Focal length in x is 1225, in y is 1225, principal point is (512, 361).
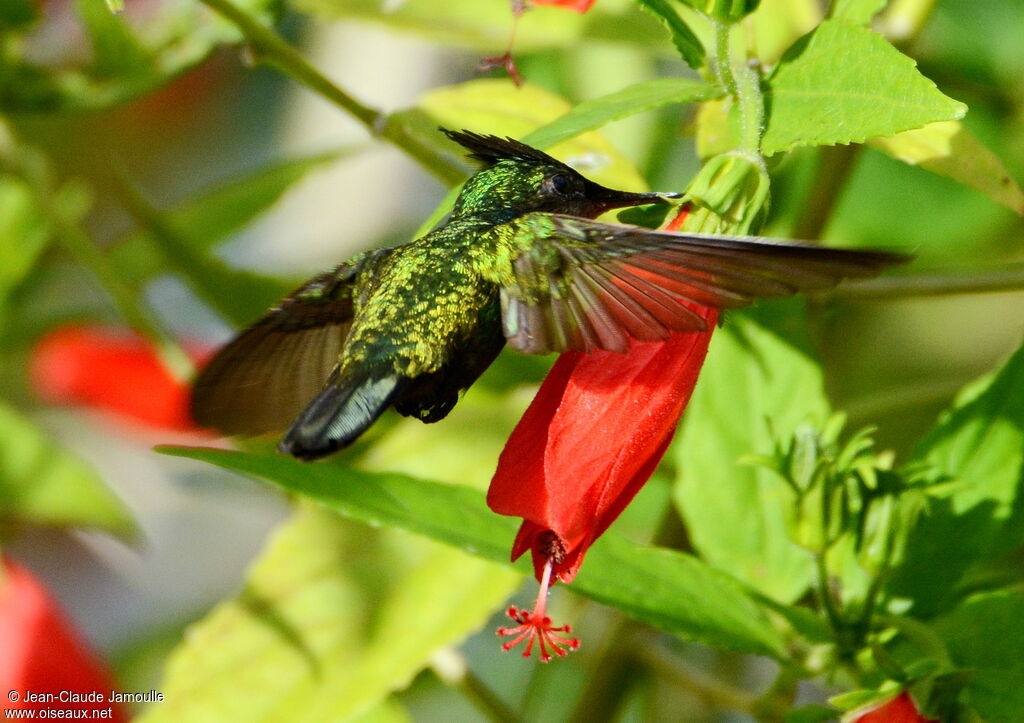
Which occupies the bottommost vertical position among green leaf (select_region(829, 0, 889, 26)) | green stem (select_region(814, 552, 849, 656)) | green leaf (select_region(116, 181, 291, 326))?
green leaf (select_region(116, 181, 291, 326))

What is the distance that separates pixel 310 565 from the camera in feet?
2.59

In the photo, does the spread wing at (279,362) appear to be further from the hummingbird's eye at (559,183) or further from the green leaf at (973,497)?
the green leaf at (973,497)

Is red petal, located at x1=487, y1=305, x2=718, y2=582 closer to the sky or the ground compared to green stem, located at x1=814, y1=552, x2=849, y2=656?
closer to the sky

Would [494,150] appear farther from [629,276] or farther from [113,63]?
[113,63]

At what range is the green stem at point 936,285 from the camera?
0.70 m

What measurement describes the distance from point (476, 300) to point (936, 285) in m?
0.31

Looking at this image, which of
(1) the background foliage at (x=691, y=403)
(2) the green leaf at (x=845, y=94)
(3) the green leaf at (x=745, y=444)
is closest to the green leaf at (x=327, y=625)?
(1) the background foliage at (x=691, y=403)

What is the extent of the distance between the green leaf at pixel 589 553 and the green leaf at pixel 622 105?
0.17m

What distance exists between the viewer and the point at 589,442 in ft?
1.59

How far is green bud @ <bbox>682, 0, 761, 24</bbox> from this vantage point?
525 millimetres

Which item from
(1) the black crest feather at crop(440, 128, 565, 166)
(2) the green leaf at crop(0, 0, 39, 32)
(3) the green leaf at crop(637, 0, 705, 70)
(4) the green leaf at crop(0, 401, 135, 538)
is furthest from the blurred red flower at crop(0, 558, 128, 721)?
(3) the green leaf at crop(637, 0, 705, 70)

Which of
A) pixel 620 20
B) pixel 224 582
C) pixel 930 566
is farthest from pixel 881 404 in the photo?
pixel 224 582

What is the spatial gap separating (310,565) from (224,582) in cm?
102

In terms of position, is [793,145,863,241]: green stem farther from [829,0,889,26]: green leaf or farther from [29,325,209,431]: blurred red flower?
[29,325,209,431]: blurred red flower
